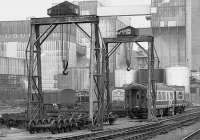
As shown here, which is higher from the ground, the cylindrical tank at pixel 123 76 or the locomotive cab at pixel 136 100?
the cylindrical tank at pixel 123 76

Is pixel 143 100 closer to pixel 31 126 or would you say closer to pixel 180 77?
pixel 31 126

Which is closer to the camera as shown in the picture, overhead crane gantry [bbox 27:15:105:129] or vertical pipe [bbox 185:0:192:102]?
overhead crane gantry [bbox 27:15:105:129]

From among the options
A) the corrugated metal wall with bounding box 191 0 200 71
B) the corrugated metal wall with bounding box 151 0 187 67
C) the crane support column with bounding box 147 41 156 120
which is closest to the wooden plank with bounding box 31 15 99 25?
the crane support column with bounding box 147 41 156 120

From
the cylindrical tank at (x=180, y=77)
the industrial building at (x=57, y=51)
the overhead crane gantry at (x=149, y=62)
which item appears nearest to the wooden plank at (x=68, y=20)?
the overhead crane gantry at (x=149, y=62)

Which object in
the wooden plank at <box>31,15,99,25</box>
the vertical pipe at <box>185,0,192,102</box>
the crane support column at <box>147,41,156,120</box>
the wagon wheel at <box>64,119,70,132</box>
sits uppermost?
the vertical pipe at <box>185,0,192,102</box>

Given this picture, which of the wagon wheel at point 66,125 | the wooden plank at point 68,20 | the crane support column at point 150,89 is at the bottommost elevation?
the wagon wheel at point 66,125

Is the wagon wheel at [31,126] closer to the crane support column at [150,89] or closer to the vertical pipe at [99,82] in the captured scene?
the vertical pipe at [99,82]

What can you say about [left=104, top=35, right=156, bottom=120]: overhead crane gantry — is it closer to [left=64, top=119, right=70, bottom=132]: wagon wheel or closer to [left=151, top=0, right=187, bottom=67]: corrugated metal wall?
[left=64, top=119, right=70, bottom=132]: wagon wheel

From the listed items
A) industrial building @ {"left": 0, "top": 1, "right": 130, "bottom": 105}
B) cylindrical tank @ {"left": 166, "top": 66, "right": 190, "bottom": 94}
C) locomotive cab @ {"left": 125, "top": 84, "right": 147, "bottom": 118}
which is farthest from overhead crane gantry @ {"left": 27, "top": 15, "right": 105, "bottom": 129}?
cylindrical tank @ {"left": 166, "top": 66, "right": 190, "bottom": 94}

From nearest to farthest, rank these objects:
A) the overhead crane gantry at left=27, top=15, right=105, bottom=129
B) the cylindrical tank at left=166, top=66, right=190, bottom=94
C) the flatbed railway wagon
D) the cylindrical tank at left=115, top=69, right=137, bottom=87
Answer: the overhead crane gantry at left=27, top=15, right=105, bottom=129 < the flatbed railway wagon < the cylindrical tank at left=166, top=66, right=190, bottom=94 < the cylindrical tank at left=115, top=69, right=137, bottom=87

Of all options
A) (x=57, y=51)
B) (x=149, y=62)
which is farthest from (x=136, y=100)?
(x=57, y=51)

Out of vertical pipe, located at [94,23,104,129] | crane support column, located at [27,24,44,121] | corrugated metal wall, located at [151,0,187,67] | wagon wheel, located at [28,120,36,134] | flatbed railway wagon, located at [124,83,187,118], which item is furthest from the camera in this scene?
corrugated metal wall, located at [151,0,187,67]

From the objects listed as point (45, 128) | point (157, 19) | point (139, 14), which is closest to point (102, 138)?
point (45, 128)

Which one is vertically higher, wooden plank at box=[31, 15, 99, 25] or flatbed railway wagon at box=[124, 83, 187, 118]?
wooden plank at box=[31, 15, 99, 25]
